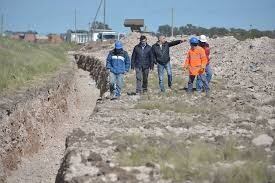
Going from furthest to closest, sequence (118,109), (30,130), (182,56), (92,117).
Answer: (182,56)
(30,130)
(118,109)
(92,117)

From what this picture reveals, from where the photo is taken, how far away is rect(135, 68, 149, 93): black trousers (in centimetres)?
1555

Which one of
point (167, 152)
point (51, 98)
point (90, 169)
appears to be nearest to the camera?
point (90, 169)

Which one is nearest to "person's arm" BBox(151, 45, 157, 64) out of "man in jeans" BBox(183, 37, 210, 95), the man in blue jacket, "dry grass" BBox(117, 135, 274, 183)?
the man in blue jacket

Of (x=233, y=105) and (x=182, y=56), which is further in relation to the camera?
→ (x=182, y=56)

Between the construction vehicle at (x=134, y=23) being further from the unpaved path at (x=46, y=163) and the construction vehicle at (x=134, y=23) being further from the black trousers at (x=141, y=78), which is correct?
the black trousers at (x=141, y=78)

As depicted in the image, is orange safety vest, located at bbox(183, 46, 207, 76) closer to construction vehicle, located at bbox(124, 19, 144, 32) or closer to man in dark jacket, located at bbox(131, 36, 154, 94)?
man in dark jacket, located at bbox(131, 36, 154, 94)

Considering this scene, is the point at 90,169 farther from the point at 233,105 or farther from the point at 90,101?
the point at 90,101

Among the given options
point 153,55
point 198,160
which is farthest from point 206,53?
point 198,160

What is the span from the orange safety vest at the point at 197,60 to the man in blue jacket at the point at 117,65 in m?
1.66

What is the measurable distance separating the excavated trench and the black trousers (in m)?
1.98

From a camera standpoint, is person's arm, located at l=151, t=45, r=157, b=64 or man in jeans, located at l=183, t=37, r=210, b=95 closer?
man in jeans, located at l=183, t=37, r=210, b=95

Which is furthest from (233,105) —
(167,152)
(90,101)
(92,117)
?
(90,101)

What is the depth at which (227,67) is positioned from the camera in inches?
1065

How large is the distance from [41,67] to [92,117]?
1466 cm
